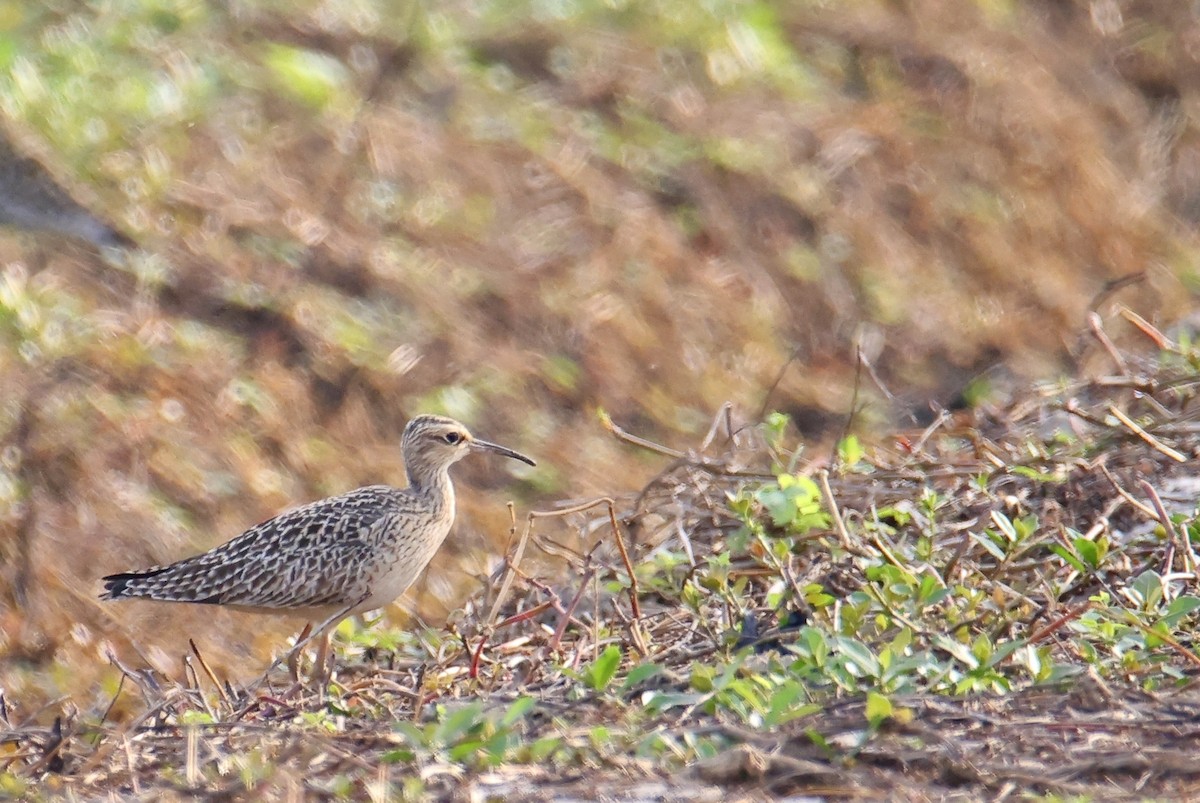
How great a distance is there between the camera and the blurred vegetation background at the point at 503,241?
35.6ft

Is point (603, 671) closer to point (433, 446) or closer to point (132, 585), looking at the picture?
point (132, 585)

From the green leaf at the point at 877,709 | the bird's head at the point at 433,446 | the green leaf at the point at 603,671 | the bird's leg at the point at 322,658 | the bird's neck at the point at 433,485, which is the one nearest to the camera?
the green leaf at the point at 877,709

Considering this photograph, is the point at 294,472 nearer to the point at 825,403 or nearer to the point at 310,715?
the point at 825,403

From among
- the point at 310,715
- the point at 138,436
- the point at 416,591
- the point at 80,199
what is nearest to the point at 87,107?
the point at 80,199

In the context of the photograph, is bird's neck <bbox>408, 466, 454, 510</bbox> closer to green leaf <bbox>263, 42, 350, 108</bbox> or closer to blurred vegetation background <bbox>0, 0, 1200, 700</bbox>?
blurred vegetation background <bbox>0, 0, 1200, 700</bbox>

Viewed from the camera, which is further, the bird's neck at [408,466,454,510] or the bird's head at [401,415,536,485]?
the bird's head at [401,415,536,485]

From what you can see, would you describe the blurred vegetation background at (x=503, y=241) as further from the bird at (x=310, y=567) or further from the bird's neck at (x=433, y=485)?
the bird's neck at (x=433, y=485)

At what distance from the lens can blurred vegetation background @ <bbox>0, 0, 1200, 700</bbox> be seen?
1085cm

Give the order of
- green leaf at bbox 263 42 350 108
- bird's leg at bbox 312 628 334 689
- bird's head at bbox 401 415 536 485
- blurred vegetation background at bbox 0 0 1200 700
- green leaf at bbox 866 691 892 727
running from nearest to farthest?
green leaf at bbox 866 691 892 727, bird's leg at bbox 312 628 334 689, bird's head at bbox 401 415 536 485, blurred vegetation background at bbox 0 0 1200 700, green leaf at bbox 263 42 350 108

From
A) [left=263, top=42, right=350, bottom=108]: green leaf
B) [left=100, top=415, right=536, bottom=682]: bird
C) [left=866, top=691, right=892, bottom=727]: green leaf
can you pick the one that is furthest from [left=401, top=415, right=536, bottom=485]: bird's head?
[left=263, top=42, right=350, bottom=108]: green leaf

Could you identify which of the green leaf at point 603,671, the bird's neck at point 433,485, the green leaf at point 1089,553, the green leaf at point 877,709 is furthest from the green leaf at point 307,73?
the green leaf at point 877,709

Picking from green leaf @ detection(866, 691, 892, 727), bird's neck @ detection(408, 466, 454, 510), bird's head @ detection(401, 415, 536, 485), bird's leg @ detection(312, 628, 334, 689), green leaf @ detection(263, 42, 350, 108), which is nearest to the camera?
green leaf @ detection(866, 691, 892, 727)

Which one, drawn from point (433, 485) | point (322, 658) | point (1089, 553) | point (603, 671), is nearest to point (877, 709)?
point (603, 671)

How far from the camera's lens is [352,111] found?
14531 millimetres
